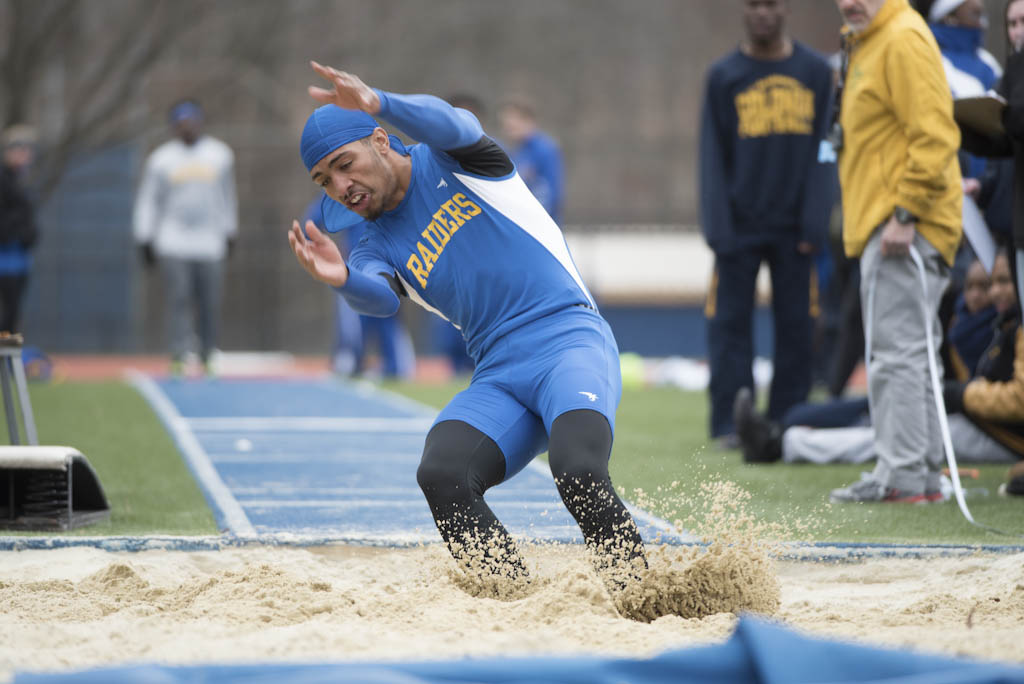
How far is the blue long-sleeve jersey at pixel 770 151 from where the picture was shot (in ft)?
27.3

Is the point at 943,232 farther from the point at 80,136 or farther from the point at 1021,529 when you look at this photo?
the point at 80,136

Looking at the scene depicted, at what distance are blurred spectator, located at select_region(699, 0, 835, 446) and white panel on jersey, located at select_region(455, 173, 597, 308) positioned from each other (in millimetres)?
4037

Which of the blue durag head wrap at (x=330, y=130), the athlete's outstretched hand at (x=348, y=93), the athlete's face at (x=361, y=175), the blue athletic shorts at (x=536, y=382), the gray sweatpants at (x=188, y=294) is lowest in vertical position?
the gray sweatpants at (x=188, y=294)

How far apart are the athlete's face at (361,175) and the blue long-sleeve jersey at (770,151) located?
170 inches

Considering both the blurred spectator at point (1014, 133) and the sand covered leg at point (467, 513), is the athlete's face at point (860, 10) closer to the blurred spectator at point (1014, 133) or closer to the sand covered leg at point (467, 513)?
the blurred spectator at point (1014, 133)

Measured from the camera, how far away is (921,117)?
237 inches

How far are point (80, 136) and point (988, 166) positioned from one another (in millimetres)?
14493

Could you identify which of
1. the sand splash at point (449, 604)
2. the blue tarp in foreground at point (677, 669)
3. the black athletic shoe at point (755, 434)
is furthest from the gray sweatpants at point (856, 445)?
the blue tarp in foreground at point (677, 669)

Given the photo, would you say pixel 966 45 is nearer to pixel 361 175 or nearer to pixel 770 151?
pixel 770 151

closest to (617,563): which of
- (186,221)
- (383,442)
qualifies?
(383,442)

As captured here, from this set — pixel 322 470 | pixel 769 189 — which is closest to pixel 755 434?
pixel 769 189

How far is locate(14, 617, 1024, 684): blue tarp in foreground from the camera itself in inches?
107

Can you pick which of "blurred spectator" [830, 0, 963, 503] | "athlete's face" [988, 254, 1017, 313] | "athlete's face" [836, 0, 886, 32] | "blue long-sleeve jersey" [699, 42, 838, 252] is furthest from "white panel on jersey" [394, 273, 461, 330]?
"blue long-sleeve jersey" [699, 42, 838, 252]

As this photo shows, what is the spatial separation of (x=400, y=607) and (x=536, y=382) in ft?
2.65
